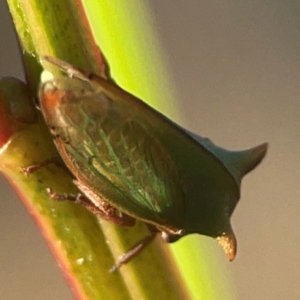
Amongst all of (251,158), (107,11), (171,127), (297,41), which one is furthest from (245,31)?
(171,127)

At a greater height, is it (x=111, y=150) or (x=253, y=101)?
(x=111, y=150)

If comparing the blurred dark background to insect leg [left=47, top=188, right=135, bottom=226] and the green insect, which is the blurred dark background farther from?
insect leg [left=47, top=188, right=135, bottom=226]

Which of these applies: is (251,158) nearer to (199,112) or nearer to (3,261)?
(199,112)

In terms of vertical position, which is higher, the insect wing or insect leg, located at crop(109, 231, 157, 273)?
the insect wing

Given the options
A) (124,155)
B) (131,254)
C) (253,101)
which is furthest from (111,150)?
(253,101)

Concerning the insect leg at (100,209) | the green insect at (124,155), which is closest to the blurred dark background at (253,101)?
the green insect at (124,155)

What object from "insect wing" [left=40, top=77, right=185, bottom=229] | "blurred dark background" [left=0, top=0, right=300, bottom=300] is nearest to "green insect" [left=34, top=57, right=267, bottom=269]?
"insect wing" [left=40, top=77, right=185, bottom=229]

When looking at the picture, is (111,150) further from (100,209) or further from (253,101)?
(253,101)

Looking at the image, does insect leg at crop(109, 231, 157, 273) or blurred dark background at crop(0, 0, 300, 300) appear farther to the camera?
blurred dark background at crop(0, 0, 300, 300)
